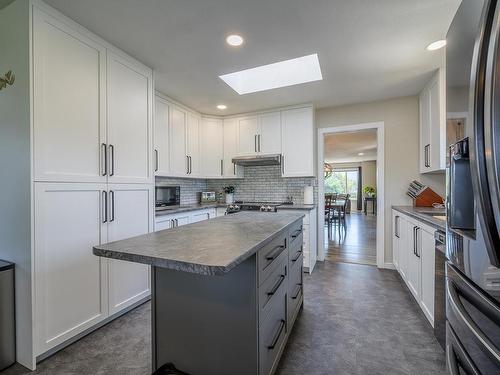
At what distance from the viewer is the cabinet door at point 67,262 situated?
165 centimetres

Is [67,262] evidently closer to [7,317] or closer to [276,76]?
[7,317]

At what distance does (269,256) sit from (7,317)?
182 cm

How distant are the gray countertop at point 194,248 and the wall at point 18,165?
3.44 ft

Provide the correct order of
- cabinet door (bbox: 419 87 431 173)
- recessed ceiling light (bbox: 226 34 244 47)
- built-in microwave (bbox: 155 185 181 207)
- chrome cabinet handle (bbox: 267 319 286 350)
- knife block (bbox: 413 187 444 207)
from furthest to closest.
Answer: built-in microwave (bbox: 155 185 181 207), knife block (bbox: 413 187 444 207), cabinet door (bbox: 419 87 431 173), recessed ceiling light (bbox: 226 34 244 47), chrome cabinet handle (bbox: 267 319 286 350)

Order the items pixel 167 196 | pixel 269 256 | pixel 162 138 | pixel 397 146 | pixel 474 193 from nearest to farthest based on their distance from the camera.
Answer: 1. pixel 474 193
2. pixel 269 256
3. pixel 162 138
4. pixel 397 146
5. pixel 167 196

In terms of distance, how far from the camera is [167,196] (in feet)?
11.9

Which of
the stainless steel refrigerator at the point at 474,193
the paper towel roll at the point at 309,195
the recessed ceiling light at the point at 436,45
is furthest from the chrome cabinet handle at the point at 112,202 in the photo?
the recessed ceiling light at the point at 436,45

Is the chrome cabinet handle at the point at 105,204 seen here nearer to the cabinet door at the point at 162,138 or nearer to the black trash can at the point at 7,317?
the black trash can at the point at 7,317

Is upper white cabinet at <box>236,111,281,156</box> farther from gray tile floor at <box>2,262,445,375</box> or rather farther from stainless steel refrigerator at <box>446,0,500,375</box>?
stainless steel refrigerator at <box>446,0,500,375</box>

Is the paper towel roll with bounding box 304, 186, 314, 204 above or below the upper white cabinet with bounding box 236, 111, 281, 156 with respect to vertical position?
below

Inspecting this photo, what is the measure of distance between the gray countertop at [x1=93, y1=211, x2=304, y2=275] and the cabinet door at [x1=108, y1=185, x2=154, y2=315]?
3.34 feet

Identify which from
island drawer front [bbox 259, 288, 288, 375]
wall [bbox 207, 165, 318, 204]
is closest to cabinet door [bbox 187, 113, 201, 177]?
wall [bbox 207, 165, 318, 204]

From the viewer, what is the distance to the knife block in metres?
3.13

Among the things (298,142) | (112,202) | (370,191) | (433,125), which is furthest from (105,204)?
(370,191)
